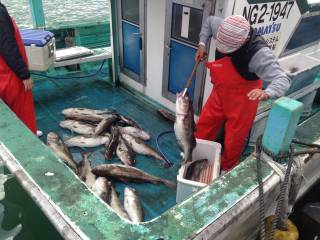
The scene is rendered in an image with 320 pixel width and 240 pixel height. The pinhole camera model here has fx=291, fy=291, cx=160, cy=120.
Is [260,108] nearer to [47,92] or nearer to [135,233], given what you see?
[135,233]

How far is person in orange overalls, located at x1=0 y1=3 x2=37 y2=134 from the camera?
142 inches

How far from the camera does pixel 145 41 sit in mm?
5609

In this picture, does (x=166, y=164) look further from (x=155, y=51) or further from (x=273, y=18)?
(x=273, y=18)

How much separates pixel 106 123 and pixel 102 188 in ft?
5.55

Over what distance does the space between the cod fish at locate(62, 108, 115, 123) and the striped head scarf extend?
2.85 meters

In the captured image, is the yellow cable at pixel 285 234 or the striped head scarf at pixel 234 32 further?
the striped head scarf at pixel 234 32

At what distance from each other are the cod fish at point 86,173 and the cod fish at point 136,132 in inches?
34.4

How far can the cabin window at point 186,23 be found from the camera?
4504mm

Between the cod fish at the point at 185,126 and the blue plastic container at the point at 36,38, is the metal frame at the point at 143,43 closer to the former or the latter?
the blue plastic container at the point at 36,38

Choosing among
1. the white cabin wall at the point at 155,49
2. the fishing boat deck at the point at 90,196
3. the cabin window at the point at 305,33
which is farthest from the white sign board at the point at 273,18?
the fishing boat deck at the point at 90,196

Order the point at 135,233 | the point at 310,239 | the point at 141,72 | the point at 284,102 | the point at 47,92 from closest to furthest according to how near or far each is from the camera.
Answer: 1. the point at 135,233
2. the point at 284,102
3. the point at 310,239
4. the point at 141,72
5. the point at 47,92

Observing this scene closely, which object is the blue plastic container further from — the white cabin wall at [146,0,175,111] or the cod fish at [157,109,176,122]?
the cod fish at [157,109,176,122]

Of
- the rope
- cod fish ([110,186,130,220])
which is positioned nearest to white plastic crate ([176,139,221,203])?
cod fish ([110,186,130,220])

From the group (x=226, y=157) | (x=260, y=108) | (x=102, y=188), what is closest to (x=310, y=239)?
(x=226, y=157)
